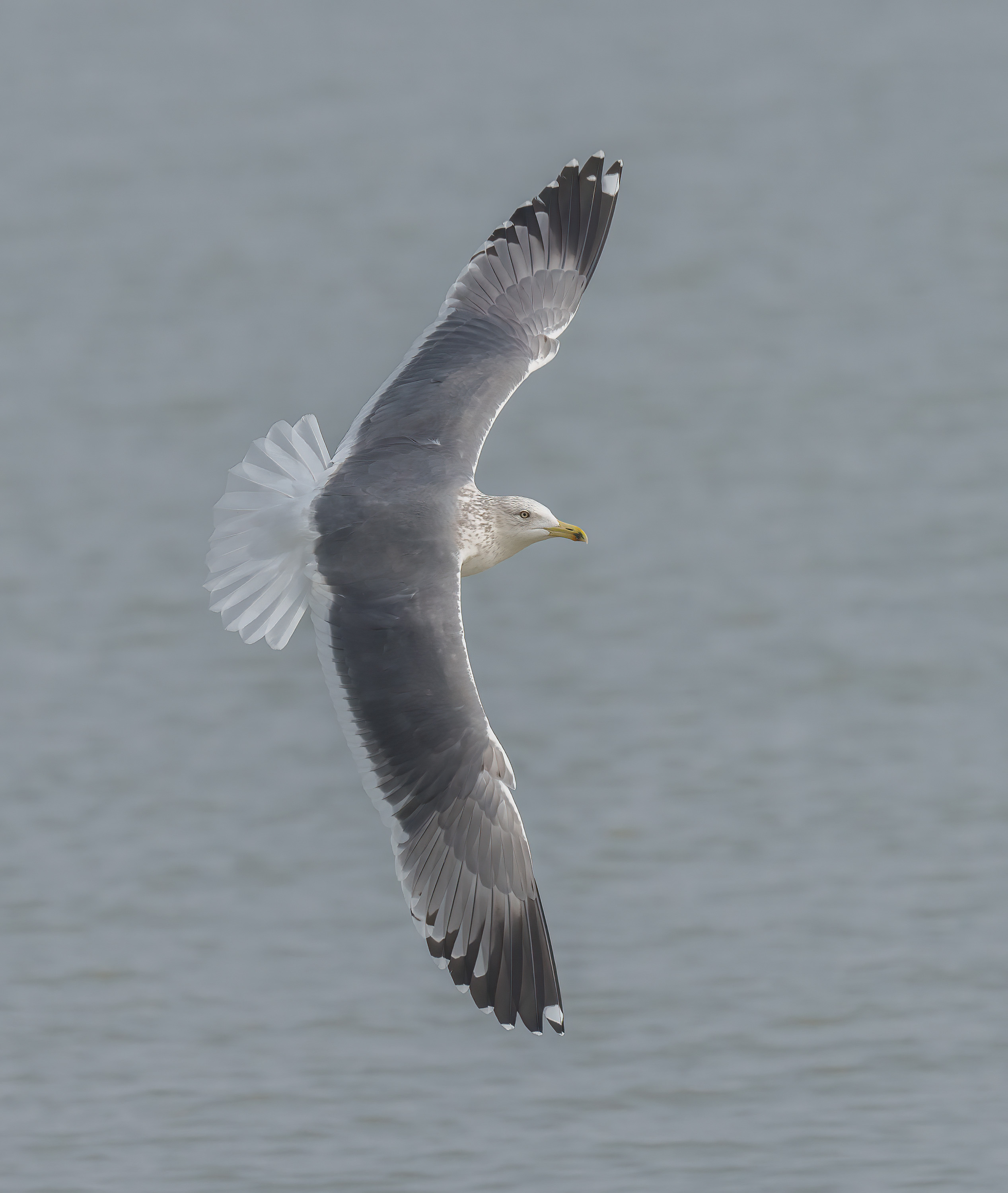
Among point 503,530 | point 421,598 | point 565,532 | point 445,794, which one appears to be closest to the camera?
point 445,794

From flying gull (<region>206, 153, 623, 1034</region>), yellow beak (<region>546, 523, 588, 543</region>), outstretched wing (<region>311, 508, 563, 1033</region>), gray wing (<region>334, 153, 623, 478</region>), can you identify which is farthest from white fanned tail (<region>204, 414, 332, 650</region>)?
yellow beak (<region>546, 523, 588, 543</region>)

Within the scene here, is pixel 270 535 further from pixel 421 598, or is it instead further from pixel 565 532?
pixel 565 532

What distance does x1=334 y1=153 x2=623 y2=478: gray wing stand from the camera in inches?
361

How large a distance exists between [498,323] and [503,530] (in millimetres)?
1158

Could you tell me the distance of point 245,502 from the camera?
9.00 meters

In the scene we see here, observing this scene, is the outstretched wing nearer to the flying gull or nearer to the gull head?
the flying gull

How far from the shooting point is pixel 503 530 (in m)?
9.09

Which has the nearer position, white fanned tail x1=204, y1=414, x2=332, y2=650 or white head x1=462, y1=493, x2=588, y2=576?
white fanned tail x1=204, y1=414, x2=332, y2=650

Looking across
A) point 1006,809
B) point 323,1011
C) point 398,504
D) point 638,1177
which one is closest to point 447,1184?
point 638,1177

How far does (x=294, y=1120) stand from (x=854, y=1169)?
213 centimetres

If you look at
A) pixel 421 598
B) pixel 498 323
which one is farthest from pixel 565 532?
pixel 421 598

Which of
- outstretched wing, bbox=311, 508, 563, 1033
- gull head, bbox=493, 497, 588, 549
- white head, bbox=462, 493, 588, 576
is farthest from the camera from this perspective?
gull head, bbox=493, 497, 588, 549

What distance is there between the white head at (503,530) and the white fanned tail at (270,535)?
0.59 m

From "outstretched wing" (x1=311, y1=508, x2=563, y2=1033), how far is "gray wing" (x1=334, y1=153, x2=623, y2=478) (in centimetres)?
95
